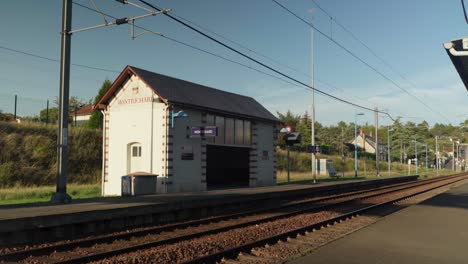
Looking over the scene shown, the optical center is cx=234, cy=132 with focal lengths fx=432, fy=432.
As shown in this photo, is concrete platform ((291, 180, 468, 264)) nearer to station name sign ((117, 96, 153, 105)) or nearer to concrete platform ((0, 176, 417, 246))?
concrete platform ((0, 176, 417, 246))

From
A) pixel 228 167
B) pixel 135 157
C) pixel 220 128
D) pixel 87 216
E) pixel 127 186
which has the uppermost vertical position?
pixel 220 128

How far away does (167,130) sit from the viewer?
22.0m

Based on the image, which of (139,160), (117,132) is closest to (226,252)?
(139,160)

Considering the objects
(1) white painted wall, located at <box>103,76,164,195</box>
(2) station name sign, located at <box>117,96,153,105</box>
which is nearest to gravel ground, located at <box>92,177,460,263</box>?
(1) white painted wall, located at <box>103,76,164,195</box>

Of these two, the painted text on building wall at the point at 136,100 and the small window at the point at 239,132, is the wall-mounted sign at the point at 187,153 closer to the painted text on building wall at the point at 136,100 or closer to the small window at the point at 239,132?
the painted text on building wall at the point at 136,100

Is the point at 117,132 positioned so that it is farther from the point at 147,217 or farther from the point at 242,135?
the point at 147,217

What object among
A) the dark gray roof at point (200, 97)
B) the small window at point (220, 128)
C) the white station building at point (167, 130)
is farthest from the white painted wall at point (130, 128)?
the small window at point (220, 128)

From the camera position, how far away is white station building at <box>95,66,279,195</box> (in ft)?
73.2

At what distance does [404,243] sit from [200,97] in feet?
55.2

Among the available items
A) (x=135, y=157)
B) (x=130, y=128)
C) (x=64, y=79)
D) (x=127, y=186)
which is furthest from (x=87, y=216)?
(x=130, y=128)

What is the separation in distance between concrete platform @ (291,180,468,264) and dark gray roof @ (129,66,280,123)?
12276 millimetres

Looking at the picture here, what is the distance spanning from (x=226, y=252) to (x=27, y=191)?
1894 cm

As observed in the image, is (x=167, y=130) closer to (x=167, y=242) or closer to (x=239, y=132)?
(x=239, y=132)

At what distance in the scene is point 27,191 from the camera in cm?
2438
